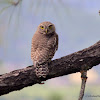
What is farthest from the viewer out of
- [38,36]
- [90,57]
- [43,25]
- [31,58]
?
[43,25]

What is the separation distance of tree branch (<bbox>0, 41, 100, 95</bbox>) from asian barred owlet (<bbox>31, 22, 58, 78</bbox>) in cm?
7

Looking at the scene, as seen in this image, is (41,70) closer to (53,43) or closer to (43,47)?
(43,47)

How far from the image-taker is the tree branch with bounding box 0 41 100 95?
6.59 ft

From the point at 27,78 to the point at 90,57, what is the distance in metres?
0.69

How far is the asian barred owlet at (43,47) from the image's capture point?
2039 millimetres

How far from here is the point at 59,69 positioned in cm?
204

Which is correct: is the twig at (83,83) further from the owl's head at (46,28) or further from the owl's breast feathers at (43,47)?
the owl's head at (46,28)

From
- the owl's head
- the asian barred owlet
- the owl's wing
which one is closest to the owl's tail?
the asian barred owlet

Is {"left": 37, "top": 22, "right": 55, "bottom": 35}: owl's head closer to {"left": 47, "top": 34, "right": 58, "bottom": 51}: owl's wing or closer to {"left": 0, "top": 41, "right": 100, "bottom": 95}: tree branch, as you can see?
{"left": 47, "top": 34, "right": 58, "bottom": 51}: owl's wing

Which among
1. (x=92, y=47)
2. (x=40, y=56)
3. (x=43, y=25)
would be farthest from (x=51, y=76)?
(x=43, y=25)

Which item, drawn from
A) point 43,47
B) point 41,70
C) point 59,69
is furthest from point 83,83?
point 43,47

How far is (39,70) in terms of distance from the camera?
2014mm

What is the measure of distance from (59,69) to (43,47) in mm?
347

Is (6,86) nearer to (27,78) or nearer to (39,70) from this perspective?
(27,78)
